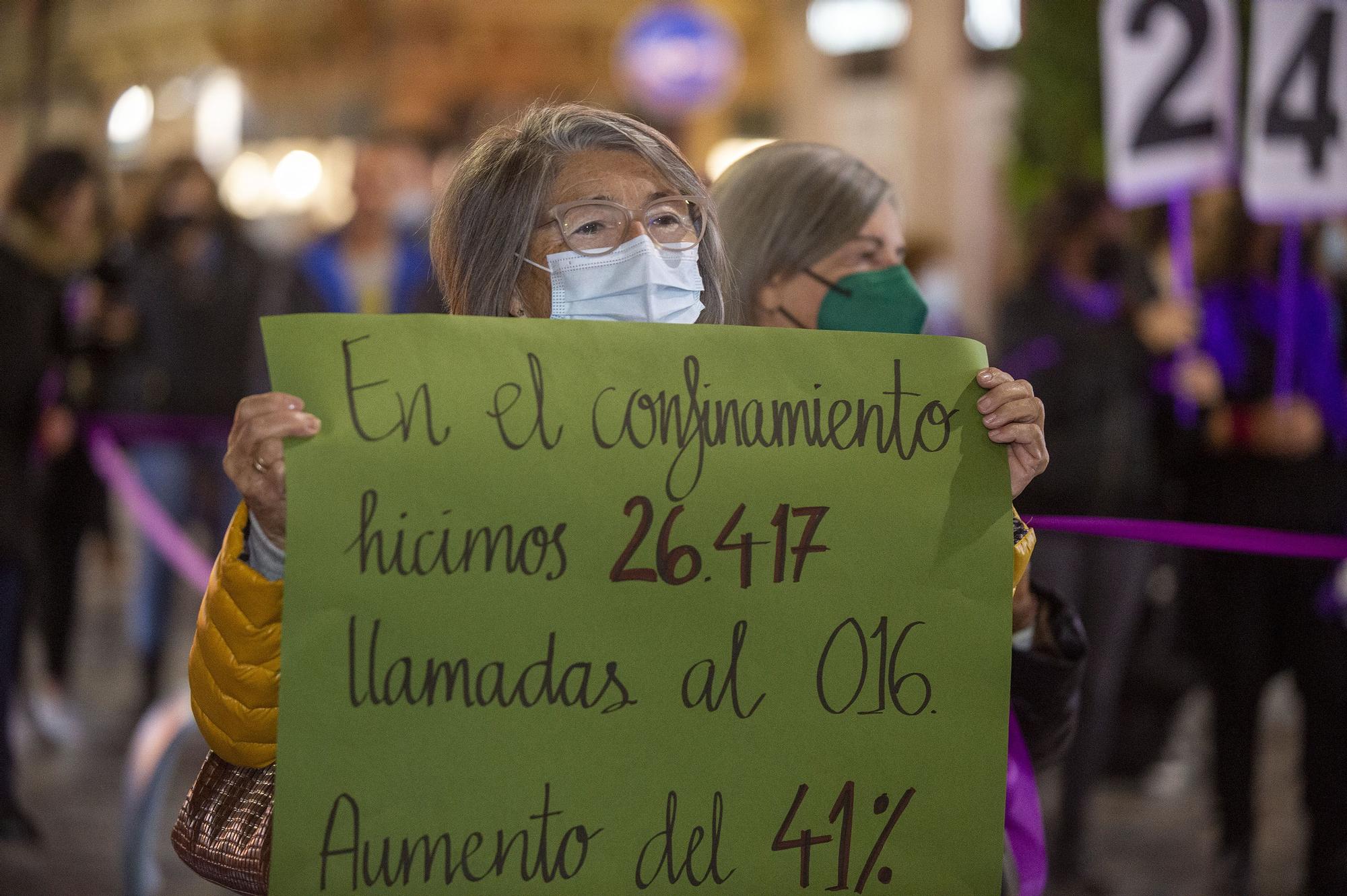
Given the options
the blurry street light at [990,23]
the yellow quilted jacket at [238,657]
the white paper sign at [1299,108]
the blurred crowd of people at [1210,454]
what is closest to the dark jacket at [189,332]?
the blurred crowd of people at [1210,454]

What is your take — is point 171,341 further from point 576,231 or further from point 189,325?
point 576,231

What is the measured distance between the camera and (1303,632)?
404 centimetres

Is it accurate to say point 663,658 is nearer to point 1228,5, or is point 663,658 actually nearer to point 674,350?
point 674,350

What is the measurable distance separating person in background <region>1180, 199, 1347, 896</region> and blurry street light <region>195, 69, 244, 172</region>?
1874 cm

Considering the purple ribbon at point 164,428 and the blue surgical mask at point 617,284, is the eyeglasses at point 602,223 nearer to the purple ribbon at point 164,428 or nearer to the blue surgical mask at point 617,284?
the blue surgical mask at point 617,284

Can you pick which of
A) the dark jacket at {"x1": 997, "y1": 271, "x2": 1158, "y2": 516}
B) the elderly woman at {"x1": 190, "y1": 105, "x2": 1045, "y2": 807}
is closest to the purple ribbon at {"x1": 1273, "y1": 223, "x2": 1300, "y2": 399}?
the dark jacket at {"x1": 997, "y1": 271, "x2": 1158, "y2": 516}

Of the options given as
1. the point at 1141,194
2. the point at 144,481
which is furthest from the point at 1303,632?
the point at 144,481

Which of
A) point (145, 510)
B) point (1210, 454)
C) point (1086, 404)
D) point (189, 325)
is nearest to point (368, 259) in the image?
point (189, 325)

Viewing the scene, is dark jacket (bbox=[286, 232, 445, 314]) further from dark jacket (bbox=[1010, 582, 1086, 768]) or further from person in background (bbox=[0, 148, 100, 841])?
dark jacket (bbox=[1010, 582, 1086, 768])

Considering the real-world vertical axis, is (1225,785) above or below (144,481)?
below

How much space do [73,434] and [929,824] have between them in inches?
194

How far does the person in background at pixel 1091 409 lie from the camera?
4230mm

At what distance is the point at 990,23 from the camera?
A: 16297 mm

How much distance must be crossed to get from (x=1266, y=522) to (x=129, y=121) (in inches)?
659
